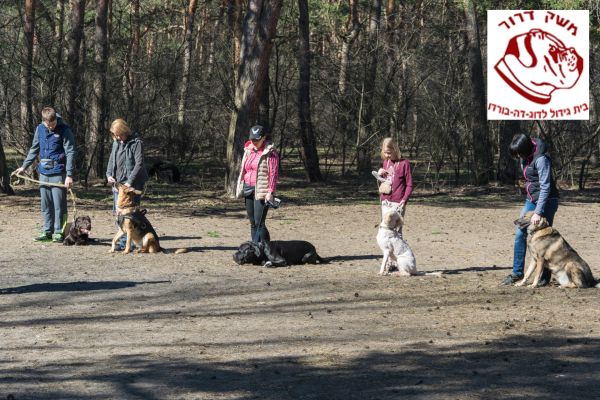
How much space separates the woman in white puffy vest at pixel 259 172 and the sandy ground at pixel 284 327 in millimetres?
929

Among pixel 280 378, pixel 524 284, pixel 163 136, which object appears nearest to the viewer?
pixel 280 378

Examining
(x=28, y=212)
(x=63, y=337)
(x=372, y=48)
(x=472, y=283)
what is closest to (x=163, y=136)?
(x=372, y=48)

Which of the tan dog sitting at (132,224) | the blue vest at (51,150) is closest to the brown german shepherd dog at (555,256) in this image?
the tan dog sitting at (132,224)

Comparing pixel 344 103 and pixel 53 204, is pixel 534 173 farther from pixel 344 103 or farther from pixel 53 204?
pixel 344 103

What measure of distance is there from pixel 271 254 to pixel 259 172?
A: 1.05 metres

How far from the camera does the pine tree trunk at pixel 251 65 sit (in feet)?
76.7

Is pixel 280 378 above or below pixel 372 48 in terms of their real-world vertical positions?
below

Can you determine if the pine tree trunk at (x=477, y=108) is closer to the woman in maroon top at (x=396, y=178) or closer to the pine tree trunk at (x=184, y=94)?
the pine tree trunk at (x=184, y=94)

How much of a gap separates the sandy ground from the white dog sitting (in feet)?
0.70

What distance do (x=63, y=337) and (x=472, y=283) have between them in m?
5.15

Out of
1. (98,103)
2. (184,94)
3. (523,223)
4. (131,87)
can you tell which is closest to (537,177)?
(523,223)

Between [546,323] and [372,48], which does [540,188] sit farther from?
[372,48]

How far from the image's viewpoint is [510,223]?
62.7ft

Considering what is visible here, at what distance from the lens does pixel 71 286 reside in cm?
1124
